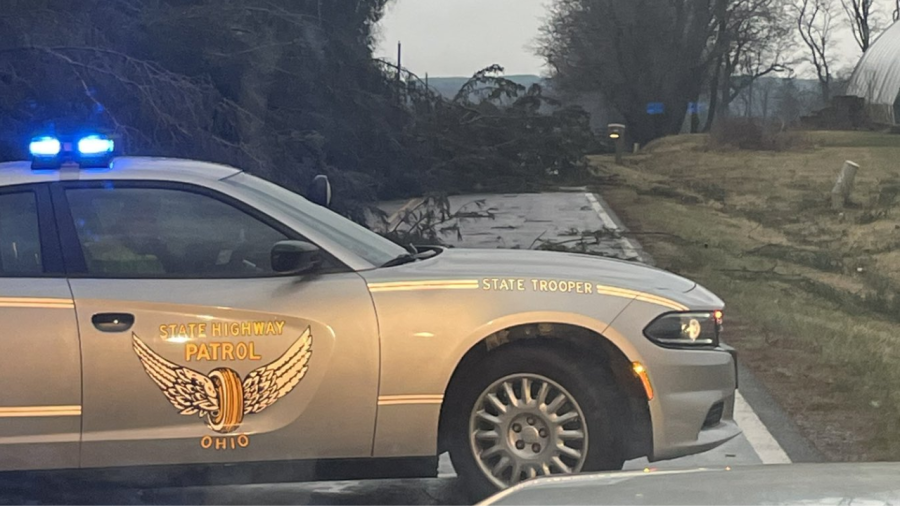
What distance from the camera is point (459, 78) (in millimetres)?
12633

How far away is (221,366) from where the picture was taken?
4324 mm

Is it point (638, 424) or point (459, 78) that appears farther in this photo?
point (459, 78)

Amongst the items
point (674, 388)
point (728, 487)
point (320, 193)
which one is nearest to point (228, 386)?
point (320, 193)

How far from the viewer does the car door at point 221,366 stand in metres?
4.30

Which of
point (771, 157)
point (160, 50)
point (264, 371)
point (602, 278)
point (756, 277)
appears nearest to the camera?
point (264, 371)

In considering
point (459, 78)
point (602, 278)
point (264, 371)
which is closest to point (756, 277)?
point (459, 78)

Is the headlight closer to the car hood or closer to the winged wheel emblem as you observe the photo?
the car hood

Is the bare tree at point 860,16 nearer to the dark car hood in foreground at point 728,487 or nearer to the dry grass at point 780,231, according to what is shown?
the dry grass at point 780,231

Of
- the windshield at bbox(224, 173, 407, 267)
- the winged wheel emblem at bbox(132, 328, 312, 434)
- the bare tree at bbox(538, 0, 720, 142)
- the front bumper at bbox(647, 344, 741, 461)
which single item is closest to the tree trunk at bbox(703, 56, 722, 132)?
the bare tree at bbox(538, 0, 720, 142)

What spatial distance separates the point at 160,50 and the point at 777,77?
7.01 metres

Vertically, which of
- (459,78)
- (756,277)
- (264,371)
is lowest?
(756,277)

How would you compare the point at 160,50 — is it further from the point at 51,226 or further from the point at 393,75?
the point at 51,226

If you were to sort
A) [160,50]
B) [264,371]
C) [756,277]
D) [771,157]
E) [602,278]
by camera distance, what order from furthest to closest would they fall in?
[771,157] → [756,277] → [160,50] → [602,278] → [264,371]

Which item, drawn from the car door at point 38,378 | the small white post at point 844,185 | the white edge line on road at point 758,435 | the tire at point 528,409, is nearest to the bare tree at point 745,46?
the small white post at point 844,185
